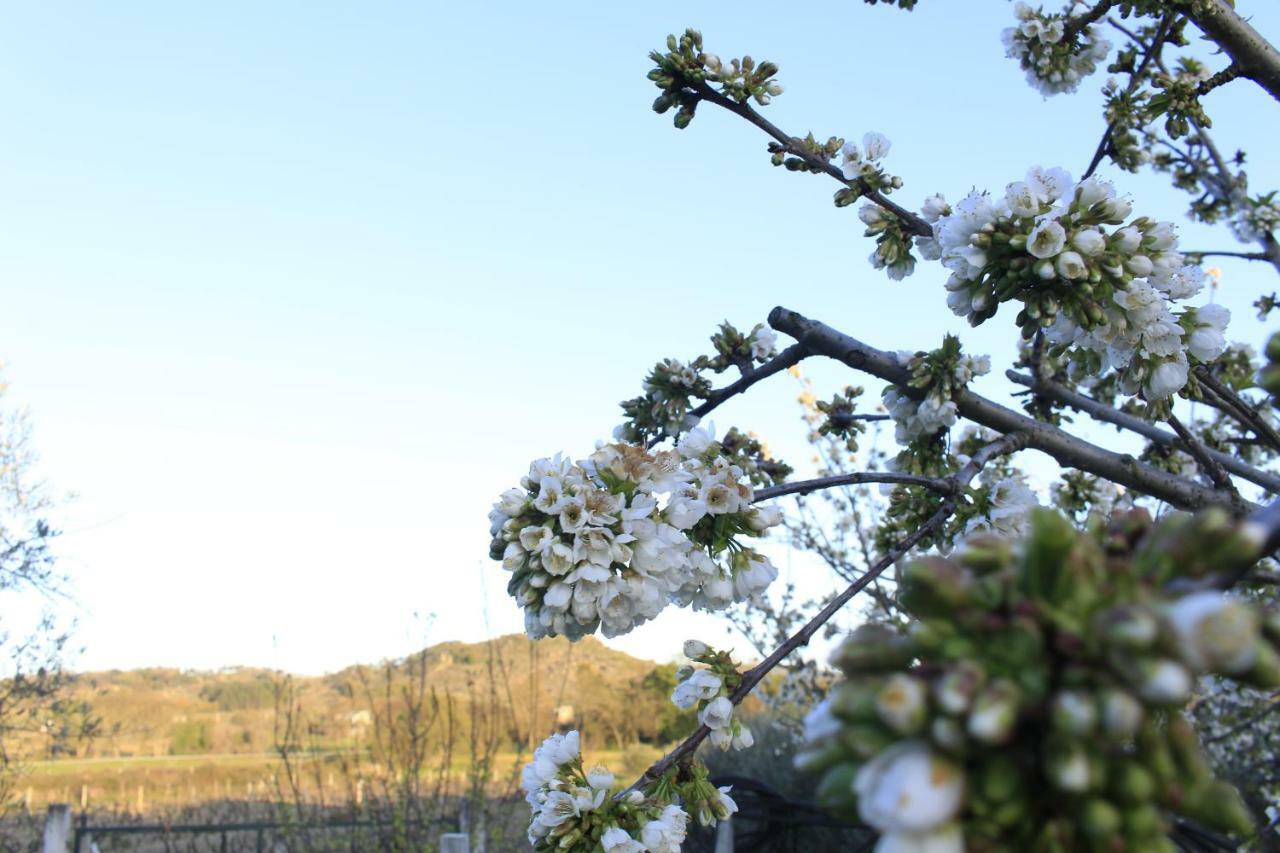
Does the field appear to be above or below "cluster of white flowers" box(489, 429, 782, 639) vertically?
below

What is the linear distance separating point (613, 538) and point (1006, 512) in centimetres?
102

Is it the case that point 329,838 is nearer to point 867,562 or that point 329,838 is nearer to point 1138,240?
point 867,562

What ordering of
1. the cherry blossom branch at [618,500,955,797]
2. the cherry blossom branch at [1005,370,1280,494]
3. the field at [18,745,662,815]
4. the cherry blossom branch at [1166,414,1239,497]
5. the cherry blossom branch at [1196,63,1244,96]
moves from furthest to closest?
1. the field at [18,745,662,815]
2. the cherry blossom branch at [1005,370,1280,494]
3. the cherry blossom branch at [1196,63,1244,96]
4. the cherry blossom branch at [1166,414,1239,497]
5. the cherry blossom branch at [618,500,955,797]

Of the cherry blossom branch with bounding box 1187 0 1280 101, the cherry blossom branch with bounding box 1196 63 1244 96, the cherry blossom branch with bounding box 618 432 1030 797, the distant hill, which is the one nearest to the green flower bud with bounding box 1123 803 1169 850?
the cherry blossom branch with bounding box 618 432 1030 797

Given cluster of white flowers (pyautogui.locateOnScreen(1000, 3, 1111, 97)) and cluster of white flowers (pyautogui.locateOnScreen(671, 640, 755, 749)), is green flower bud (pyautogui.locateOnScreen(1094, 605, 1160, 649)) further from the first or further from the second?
cluster of white flowers (pyautogui.locateOnScreen(1000, 3, 1111, 97))

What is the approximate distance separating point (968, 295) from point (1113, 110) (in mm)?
1939

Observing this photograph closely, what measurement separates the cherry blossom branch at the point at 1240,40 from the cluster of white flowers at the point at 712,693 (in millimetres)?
2257

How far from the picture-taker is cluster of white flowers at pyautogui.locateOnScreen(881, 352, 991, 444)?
103 inches

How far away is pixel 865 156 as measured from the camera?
281cm

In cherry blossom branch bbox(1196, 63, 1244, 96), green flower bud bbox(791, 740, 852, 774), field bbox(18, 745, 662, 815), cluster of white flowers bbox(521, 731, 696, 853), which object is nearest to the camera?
green flower bud bbox(791, 740, 852, 774)

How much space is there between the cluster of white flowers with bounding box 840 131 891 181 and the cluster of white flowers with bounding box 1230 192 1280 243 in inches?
105

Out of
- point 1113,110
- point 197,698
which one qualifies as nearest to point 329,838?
point 1113,110

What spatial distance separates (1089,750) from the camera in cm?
67

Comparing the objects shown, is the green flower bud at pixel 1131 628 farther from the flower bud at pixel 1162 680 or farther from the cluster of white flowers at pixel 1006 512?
the cluster of white flowers at pixel 1006 512
